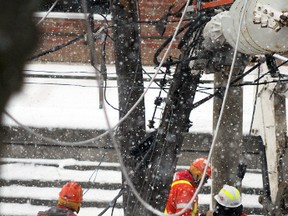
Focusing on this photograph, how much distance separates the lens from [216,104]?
794cm

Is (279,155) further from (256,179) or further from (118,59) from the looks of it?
(118,59)

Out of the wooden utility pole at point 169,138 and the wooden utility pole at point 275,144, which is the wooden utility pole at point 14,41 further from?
the wooden utility pole at point 275,144

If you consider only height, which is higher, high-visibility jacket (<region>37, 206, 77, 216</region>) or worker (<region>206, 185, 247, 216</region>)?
high-visibility jacket (<region>37, 206, 77, 216</region>)

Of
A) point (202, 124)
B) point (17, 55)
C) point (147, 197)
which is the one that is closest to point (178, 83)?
point (147, 197)

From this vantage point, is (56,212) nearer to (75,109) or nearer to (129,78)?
(129,78)

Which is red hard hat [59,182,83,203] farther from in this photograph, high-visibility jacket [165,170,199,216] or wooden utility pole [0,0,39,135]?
wooden utility pole [0,0,39,135]

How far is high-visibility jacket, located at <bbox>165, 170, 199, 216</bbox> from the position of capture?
646 centimetres

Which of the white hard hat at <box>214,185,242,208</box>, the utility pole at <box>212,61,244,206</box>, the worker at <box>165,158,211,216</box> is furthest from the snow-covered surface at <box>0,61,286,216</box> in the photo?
the white hard hat at <box>214,185,242,208</box>

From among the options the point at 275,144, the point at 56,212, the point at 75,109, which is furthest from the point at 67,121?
the point at 56,212

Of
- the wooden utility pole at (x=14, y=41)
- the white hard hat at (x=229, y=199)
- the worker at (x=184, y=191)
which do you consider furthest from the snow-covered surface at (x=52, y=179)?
the wooden utility pole at (x=14, y=41)

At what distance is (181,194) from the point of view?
257 inches

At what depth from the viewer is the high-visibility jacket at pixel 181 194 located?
6.46 m

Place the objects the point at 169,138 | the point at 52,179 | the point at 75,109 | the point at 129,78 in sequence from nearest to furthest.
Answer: the point at 169,138, the point at 129,78, the point at 52,179, the point at 75,109

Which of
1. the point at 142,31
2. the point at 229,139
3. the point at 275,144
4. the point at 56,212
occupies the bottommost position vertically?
the point at 142,31
